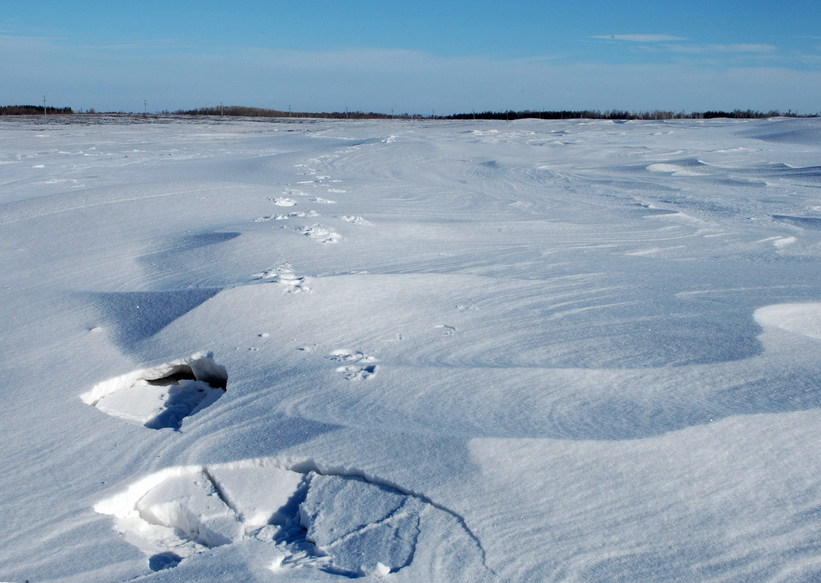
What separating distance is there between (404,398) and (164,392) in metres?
0.96

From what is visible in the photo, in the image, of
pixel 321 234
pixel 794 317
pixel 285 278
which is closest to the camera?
pixel 794 317

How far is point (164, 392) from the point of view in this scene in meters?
2.51

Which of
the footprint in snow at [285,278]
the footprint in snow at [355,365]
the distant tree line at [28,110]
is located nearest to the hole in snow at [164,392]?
the footprint in snow at [355,365]

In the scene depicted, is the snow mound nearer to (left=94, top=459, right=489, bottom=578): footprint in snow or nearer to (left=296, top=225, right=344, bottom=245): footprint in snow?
(left=94, top=459, right=489, bottom=578): footprint in snow

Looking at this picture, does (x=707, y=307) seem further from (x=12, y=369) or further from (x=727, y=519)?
(x=12, y=369)

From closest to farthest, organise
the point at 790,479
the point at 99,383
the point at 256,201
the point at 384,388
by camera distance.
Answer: the point at 790,479
the point at 384,388
the point at 99,383
the point at 256,201

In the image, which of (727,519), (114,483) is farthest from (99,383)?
(727,519)

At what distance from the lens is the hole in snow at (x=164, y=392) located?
2342mm

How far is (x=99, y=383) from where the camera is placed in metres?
2.41

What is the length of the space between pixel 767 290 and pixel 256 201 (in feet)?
12.3

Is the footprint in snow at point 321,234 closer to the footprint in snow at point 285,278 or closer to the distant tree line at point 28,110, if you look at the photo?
the footprint in snow at point 285,278

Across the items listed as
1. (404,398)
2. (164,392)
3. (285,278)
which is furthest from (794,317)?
(164,392)

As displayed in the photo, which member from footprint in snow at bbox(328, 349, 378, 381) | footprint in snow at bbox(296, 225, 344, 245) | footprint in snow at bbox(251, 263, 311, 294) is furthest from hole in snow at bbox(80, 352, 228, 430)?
footprint in snow at bbox(296, 225, 344, 245)

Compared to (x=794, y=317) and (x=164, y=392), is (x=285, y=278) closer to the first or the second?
(x=164, y=392)
